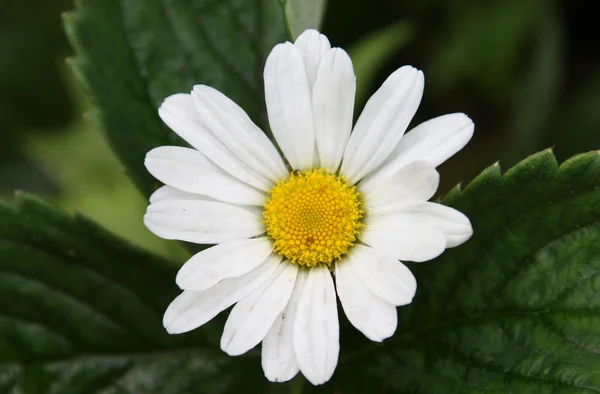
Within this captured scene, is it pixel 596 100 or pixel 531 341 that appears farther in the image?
pixel 596 100

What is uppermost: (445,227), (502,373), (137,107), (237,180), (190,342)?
(137,107)

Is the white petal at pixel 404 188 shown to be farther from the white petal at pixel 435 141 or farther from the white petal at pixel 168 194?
the white petal at pixel 168 194

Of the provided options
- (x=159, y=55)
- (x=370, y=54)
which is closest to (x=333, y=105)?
(x=159, y=55)

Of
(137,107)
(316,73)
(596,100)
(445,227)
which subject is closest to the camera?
(445,227)

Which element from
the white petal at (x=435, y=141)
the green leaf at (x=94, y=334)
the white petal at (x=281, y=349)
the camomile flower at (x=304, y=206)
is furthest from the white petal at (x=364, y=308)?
the green leaf at (x=94, y=334)

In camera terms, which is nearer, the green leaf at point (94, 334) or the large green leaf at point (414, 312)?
the large green leaf at point (414, 312)

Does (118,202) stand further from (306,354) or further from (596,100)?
(596,100)

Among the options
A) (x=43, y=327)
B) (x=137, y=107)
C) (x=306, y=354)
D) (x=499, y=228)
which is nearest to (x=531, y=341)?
(x=499, y=228)
